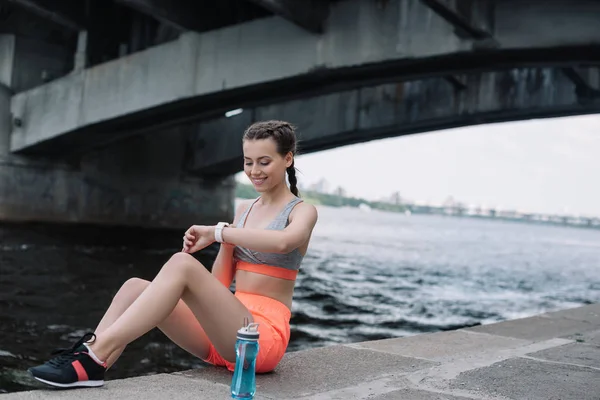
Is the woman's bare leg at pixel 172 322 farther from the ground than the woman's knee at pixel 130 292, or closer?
closer

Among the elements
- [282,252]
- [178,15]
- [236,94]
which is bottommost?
[282,252]

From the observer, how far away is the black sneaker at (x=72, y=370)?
3.02 metres

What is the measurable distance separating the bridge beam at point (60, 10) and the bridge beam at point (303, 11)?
7.23m

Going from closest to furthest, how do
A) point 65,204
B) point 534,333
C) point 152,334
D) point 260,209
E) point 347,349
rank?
point 260,209
point 347,349
point 534,333
point 152,334
point 65,204

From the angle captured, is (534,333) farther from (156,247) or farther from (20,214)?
(20,214)

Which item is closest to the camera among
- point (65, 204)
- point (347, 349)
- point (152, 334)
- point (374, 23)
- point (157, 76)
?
point (347, 349)

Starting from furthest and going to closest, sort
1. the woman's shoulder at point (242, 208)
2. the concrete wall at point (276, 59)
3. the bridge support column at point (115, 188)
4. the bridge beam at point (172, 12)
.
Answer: the bridge support column at point (115, 188) < the bridge beam at point (172, 12) < the concrete wall at point (276, 59) < the woman's shoulder at point (242, 208)

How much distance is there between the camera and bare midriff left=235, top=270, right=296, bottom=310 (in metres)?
3.64

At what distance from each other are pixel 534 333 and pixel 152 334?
4.08 metres

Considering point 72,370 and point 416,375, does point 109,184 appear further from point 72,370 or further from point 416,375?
point 72,370

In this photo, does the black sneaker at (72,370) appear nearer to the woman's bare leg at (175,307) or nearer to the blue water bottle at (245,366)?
the woman's bare leg at (175,307)

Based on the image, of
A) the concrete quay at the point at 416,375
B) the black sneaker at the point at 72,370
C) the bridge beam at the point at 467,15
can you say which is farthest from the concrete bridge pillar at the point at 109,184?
the black sneaker at the point at 72,370

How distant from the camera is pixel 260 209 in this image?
12.4ft

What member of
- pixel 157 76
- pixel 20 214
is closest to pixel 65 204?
pixel 20 214
